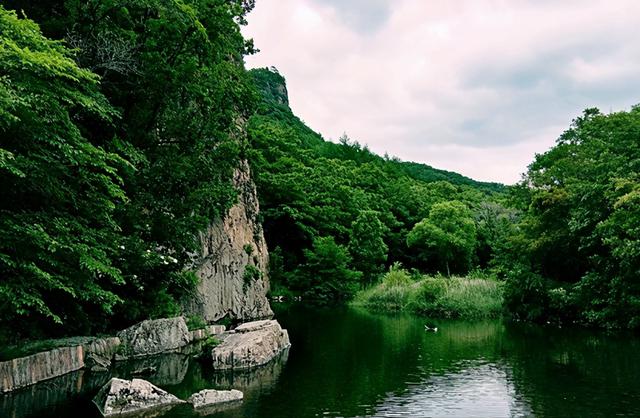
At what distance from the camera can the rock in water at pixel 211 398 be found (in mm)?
10664

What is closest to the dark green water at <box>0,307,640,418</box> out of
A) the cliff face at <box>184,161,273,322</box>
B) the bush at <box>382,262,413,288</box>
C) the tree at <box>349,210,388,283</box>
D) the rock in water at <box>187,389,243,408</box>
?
the rock in water at <box>187,389,243,408</box>

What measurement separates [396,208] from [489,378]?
41.2m

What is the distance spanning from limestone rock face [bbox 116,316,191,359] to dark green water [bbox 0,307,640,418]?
103 centimetres

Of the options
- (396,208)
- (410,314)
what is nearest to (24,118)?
(410,314)

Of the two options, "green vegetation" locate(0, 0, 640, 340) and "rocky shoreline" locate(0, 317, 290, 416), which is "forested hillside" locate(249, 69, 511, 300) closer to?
"green vegetation" locate(0, 0, 640, 340)

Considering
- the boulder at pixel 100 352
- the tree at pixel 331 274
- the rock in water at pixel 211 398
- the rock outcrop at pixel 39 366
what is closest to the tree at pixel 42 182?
the rock outcrop at pixel 39 366

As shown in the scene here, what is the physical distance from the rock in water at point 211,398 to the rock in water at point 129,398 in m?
0.36

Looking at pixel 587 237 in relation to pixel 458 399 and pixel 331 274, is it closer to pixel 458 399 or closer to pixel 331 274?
pixel 458 399

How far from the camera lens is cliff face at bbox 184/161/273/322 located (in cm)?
2414

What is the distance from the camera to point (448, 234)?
44969 mm

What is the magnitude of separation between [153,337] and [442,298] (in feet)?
56.6

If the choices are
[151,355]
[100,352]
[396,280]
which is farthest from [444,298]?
[100,352]

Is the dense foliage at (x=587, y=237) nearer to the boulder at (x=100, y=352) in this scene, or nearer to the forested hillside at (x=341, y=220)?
the forested hillside at (x=341, y=220)

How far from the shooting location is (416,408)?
1047 cm
